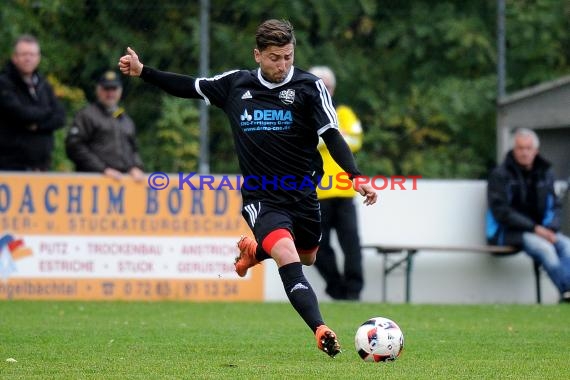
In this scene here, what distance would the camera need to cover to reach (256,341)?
852 cm

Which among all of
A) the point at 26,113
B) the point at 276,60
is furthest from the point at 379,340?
the point at 26,113

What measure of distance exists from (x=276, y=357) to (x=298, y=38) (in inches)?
302

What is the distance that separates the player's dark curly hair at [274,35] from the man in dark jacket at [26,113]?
5.64 metres

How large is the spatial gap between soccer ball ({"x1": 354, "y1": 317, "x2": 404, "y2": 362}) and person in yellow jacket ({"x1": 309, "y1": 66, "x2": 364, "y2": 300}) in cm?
564

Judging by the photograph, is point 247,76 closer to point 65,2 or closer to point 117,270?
point 117,270

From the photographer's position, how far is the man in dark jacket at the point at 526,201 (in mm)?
13148

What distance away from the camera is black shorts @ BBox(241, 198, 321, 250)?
7.68 metres

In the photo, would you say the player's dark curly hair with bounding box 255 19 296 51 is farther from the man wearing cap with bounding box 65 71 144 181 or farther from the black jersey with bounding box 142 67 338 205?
the man wearing cap with bounding box 65 71 144 181

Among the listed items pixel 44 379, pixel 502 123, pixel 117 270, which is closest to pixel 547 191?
pixel 502 123

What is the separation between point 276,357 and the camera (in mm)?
7508
